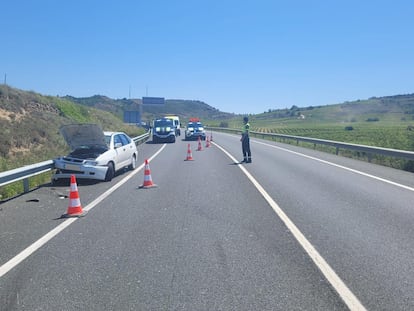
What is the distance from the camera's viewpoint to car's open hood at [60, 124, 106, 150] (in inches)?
512

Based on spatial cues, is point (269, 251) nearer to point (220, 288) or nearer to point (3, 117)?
point (220, 288)

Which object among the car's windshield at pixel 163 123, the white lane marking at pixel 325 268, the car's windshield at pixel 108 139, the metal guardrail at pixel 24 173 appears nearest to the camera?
the white lane marking at pixel 325 268

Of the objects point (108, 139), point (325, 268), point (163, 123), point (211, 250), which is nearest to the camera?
point (325, 268)

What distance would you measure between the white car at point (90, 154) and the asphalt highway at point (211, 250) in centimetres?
128

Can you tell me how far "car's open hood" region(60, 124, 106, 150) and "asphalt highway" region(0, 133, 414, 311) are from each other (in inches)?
96.2

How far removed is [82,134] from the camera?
524 inches

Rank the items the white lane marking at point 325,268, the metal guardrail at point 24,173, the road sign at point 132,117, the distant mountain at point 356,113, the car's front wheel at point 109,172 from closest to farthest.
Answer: the white lane marking at point 325,268 → the metal guardrail at point 24,173 → the car's front wheel at point 109,172 → the road sign at point 132,117 → the distant mountain at point 356,113

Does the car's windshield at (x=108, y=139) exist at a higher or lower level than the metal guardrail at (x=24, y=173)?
higher

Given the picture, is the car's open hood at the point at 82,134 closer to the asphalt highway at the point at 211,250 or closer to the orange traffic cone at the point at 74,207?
the asphalt highway at the point at 211,250

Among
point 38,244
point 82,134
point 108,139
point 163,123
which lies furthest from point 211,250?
point 163,123

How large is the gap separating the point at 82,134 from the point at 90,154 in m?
0.65

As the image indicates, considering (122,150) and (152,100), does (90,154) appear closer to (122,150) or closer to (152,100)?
(122,150)

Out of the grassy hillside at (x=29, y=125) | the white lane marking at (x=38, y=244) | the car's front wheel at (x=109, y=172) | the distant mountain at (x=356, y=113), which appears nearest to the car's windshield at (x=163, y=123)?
the grassy hillside at (x=29, y=125)

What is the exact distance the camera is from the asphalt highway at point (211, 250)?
173 inches
